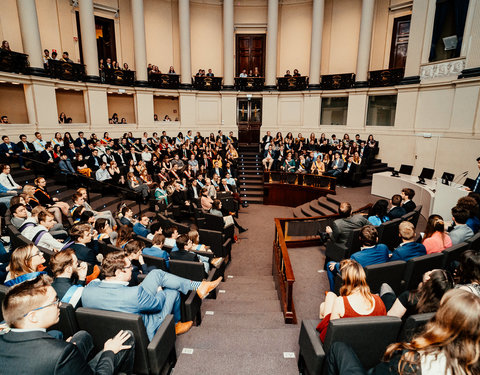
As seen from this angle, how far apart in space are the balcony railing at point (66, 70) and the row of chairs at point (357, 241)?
12.2m

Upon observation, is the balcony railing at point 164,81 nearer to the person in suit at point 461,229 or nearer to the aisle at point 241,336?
the aisle at point 241,336

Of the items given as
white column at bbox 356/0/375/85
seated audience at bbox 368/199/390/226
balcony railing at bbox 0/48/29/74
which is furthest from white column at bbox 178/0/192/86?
seated audience at bbox 368/199/390/226

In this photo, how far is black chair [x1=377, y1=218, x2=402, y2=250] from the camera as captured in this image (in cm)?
452

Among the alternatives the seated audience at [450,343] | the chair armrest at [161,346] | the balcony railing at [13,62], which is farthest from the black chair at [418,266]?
the balcony railing at [13,62]

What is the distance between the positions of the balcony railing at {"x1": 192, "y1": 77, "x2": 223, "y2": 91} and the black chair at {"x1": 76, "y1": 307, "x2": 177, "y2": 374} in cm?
1455

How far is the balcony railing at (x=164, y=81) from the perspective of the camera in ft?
46.3

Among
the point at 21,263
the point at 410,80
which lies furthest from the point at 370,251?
the point at 410,80

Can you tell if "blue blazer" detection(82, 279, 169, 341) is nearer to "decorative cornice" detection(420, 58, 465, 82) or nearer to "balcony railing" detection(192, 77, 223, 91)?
"decorative cornice" detection(420, 58, 465, 82)

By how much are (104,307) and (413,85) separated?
13.1 metres

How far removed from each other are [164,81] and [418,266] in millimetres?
14352

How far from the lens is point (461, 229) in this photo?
3701 millimetres

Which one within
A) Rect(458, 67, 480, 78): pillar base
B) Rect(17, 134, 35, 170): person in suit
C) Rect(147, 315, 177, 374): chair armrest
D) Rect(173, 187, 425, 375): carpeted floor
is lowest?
Rect(173, 187, 425, 375): carpeted floor

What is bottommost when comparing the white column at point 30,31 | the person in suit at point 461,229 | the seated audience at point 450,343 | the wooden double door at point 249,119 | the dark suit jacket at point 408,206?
the dark suit jacket at point 408,206

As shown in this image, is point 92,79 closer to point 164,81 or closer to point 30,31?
point 30,31
